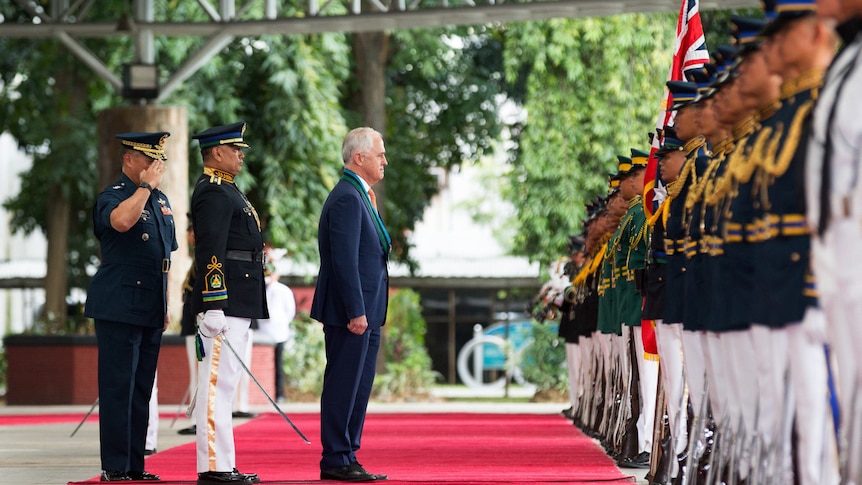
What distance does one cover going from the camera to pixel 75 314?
24953 millimetres

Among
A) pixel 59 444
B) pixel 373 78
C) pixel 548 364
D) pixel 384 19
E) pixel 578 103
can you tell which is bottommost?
pixel 59 444

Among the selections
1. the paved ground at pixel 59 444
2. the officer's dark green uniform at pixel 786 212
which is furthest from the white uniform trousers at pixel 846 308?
the paved ground at pixel 59 444

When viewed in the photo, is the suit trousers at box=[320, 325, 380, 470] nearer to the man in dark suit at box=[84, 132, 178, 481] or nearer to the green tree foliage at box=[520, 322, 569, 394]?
the man in dark suit at box=[84, 132, 178, 481]

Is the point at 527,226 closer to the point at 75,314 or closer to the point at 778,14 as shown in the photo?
the point at 75,314

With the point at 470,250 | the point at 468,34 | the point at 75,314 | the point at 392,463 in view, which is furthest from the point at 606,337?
the point at 470,250

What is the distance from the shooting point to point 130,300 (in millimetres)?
7688

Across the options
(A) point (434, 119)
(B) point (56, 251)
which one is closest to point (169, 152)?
(B) point (56, 251)

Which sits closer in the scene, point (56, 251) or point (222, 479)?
point (222, 479)

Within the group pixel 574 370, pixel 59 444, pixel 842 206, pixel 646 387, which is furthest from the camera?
pixel 574 370

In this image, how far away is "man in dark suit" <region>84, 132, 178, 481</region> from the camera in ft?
25.1

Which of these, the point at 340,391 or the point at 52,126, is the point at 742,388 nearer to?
the point at 340,391

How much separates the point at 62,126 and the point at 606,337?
13.9m

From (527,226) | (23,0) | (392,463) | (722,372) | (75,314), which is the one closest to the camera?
(722,372)

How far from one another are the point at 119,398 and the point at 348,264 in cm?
143
